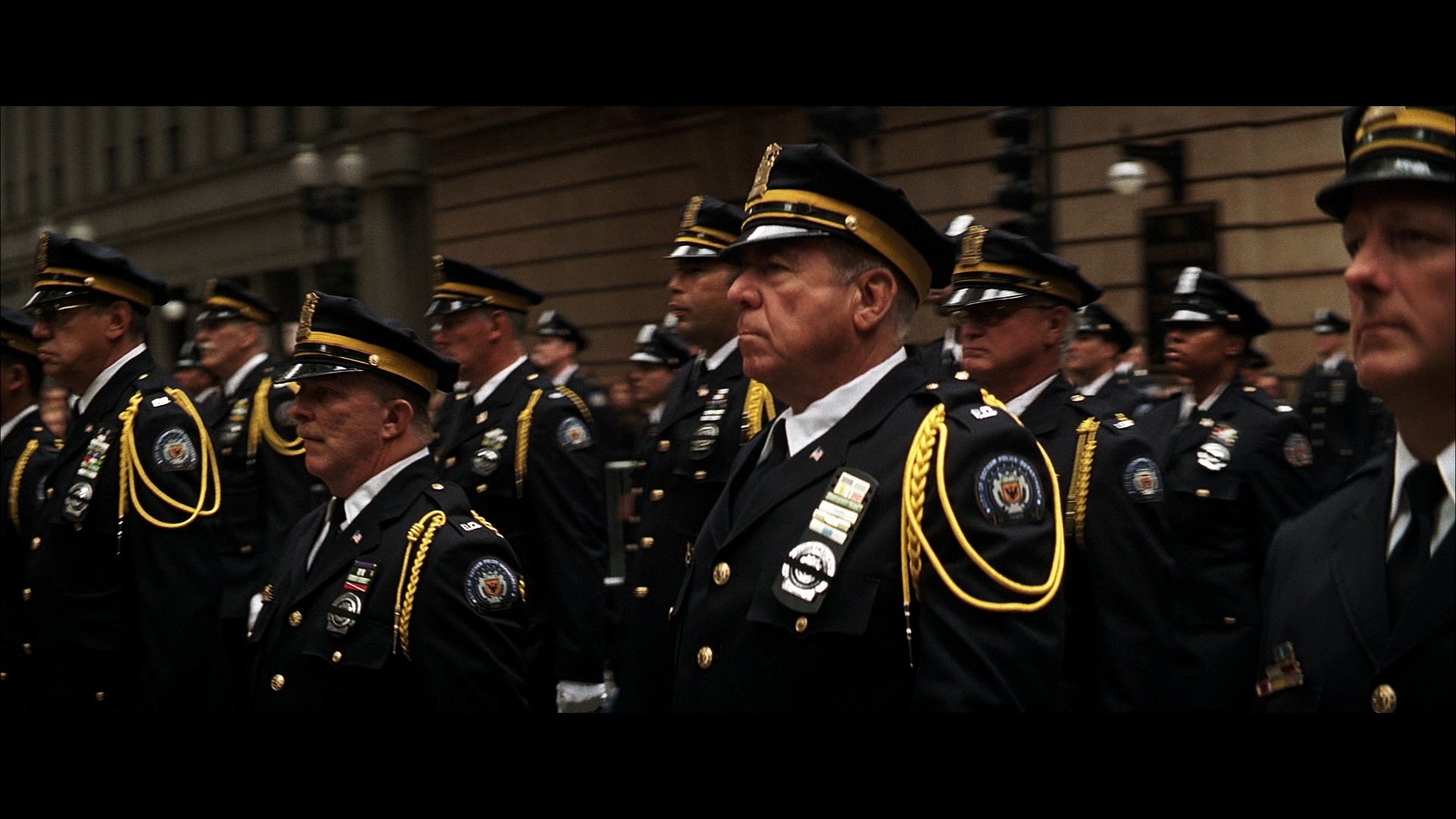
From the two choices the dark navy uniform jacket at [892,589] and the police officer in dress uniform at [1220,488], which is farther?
the police officer in dress uniform at [1220,488]

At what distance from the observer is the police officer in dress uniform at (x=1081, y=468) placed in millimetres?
5398

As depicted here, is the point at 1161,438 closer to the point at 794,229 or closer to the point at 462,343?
the point at 462,343

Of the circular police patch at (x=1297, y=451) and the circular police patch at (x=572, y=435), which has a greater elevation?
the circular police patch at (x=572, y=435)

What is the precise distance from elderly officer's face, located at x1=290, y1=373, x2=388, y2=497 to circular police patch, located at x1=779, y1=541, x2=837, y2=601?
1826 mm

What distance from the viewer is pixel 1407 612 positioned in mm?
2578

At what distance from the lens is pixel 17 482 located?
686 centimetres

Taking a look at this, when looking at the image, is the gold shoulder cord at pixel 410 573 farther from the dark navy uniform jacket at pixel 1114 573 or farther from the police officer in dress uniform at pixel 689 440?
the dark navy uniform jacket at pixel 1114 573

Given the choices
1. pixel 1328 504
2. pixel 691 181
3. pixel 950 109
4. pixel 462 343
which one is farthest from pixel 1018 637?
pixel 691 181

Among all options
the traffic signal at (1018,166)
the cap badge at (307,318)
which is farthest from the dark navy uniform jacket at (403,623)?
the traffic signal at (1018,166)

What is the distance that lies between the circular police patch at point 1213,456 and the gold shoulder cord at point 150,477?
4.61m

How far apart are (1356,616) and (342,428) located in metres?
3.10

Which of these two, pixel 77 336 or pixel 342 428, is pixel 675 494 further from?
pixel 77 336

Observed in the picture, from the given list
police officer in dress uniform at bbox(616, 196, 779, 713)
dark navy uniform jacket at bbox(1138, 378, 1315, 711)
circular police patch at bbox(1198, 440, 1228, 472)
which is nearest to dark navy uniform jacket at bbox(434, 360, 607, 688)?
police officer in dress uniform at bbox(616, 196, 779, 713)

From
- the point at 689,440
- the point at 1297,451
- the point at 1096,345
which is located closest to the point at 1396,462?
the point at 689,440
